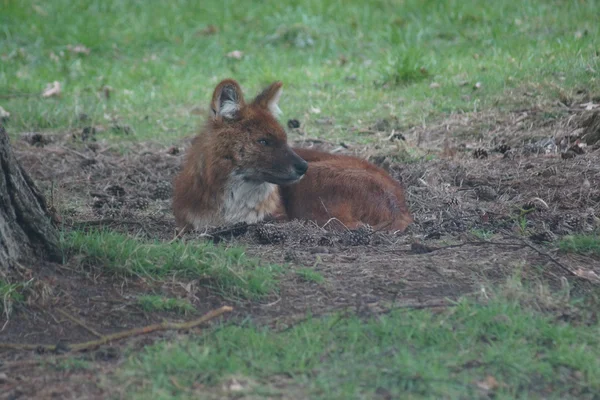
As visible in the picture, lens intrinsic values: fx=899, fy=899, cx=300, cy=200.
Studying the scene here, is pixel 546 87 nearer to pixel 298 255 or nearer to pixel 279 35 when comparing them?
pixel 298 255

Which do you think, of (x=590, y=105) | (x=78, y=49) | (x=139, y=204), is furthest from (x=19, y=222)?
(x=78, y=49)

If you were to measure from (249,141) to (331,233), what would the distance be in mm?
1068

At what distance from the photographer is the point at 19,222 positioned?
4930mm

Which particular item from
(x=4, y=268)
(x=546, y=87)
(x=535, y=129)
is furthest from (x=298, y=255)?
(x=546, y=87)

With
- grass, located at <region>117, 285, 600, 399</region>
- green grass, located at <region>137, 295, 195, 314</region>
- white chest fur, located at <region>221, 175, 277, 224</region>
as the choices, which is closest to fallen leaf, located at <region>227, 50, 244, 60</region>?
white chest fur, located at <region>221, 175, 277, 224</region>

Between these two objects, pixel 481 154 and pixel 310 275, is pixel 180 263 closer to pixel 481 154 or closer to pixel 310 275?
pixel 310 275

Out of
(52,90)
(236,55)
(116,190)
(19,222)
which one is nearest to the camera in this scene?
(19,222)

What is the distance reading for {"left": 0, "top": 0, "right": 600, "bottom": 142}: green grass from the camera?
949cm

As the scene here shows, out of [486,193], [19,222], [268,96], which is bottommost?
[486,193]

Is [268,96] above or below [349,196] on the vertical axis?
above

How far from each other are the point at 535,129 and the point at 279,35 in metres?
5.86

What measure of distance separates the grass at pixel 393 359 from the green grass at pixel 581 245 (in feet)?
3.31

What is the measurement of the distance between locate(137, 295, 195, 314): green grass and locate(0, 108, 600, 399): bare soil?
0.04m

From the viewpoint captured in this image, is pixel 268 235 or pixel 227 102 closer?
pixel 268 235
